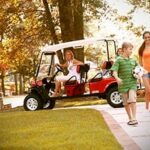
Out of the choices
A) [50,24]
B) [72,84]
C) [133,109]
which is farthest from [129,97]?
[50,24]

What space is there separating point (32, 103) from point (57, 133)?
179 inches

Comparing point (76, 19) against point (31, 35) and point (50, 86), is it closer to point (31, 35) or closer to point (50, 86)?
point (31, 35)

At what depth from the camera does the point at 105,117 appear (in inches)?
314

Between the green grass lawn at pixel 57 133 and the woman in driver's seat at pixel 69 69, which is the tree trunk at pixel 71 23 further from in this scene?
the green grass lawn at pixel 57 133

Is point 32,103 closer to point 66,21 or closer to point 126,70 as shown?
point 126,70

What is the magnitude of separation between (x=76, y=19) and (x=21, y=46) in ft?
7.56

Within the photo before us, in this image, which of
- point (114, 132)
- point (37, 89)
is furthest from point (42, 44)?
point (114, 132)

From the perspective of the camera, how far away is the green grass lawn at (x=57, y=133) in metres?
5.46

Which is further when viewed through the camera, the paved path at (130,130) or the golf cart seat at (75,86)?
the golf cart seat at (75,86)

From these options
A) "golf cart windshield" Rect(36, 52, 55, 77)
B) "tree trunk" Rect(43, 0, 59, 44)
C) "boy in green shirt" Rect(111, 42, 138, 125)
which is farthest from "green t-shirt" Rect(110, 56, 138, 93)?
"tree trunk" Rect(43, 0, 59, 44)

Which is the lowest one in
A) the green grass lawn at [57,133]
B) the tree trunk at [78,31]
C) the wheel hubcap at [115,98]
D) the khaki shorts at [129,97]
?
the green grass lawn at [57,133]

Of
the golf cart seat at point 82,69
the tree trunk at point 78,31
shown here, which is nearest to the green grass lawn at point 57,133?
the golf cart seat at point 82,69

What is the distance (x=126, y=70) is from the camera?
6551 millimetres

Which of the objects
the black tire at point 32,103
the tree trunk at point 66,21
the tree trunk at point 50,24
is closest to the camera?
the black tire at point 32,103
